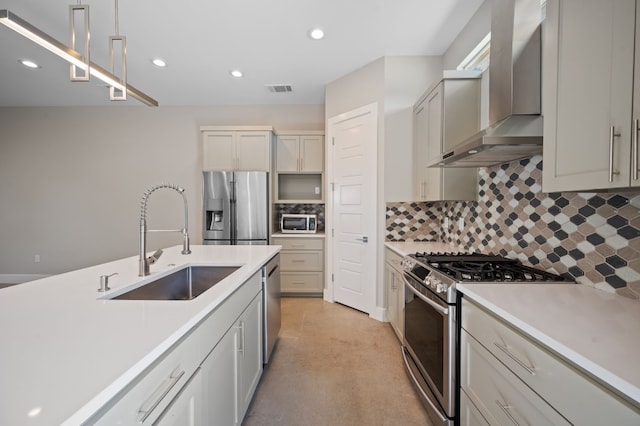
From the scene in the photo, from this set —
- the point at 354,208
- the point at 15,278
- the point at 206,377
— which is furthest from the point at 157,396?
the point at 15,278

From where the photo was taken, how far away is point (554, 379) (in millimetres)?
783

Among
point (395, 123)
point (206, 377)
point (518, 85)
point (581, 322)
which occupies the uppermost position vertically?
point (395, 123)

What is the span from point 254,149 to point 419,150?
2.42 meters

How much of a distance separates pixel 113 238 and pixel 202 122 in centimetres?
262

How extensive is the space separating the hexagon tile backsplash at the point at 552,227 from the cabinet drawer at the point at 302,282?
192cm

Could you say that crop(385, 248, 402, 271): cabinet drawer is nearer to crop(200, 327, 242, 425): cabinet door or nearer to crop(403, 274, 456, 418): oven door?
crop(403, 274, 456, 418): oven door

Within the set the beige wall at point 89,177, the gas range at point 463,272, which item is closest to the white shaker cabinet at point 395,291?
the gas range at point 463,272

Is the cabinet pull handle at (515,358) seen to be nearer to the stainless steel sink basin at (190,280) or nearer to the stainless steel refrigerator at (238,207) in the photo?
the stainless steel sink basin at (190,280)

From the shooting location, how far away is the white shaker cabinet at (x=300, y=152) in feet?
13.5

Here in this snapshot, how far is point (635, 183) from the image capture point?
29.9 inches

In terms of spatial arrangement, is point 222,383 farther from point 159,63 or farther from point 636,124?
point 159,63

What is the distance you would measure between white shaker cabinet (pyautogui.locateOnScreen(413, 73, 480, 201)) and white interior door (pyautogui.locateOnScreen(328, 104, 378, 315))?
1.90ft

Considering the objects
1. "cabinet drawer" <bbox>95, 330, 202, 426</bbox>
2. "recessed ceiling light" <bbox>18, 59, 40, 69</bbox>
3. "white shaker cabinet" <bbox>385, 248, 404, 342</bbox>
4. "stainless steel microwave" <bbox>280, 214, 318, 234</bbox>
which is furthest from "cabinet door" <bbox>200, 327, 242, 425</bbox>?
"recessed ceiling light" <bbox>18, 59, 40, 69</bbox>

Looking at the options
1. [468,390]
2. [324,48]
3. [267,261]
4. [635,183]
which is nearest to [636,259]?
[635,183]
